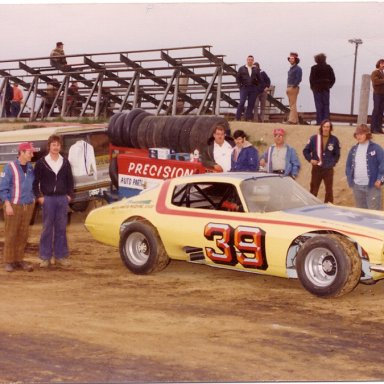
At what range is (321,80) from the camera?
52.9 feet

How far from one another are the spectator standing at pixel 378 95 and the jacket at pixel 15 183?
8.23m

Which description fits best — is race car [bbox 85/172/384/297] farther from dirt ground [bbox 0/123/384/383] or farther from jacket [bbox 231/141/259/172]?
jacket [bbox 231/141/259/172]

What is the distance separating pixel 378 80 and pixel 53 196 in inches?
317

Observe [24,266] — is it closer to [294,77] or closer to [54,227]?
[54,227]

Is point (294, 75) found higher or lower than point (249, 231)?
higher

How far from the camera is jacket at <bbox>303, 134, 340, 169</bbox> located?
41.1 ft

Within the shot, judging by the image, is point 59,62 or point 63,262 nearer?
point 63,262

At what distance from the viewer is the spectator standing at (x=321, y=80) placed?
1600cm

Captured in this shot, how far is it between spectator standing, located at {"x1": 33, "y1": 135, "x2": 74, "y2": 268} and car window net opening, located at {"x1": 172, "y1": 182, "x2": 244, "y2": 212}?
161 centimetres

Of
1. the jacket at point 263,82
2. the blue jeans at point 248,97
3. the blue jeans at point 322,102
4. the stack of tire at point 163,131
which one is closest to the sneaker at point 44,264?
the stack of tire at point 163,131

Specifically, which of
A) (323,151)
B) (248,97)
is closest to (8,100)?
(248,97)

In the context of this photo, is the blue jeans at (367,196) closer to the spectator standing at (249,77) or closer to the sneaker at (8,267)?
the sneaker at (8,267)

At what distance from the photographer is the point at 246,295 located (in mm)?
8828

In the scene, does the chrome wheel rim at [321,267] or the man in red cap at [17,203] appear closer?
the chrome wheel rim at [321,267]
